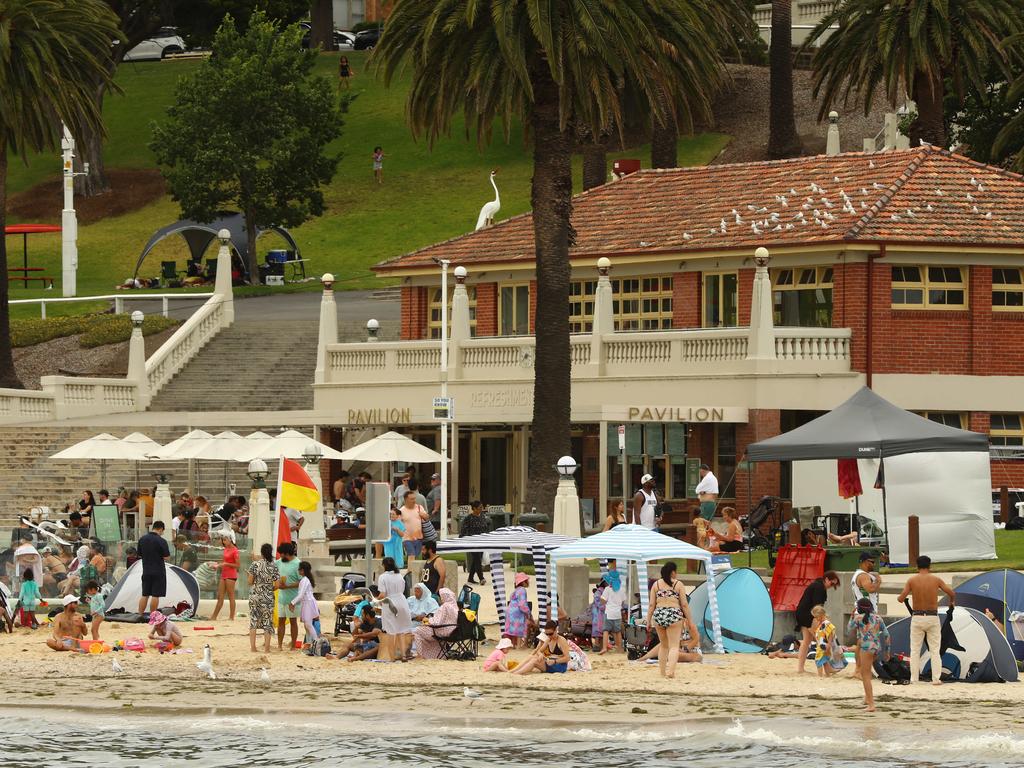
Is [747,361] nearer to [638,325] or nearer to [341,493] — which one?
[638,325]

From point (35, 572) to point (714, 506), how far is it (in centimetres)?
1329

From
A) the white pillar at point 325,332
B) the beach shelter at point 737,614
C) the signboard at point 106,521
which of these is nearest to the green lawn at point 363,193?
the white pillar at point 325,332

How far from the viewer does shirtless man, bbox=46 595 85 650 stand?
105ft

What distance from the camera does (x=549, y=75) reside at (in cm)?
4112

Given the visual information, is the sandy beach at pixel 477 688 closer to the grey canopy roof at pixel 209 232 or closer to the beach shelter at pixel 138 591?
the beach shelter at pixel 138 591

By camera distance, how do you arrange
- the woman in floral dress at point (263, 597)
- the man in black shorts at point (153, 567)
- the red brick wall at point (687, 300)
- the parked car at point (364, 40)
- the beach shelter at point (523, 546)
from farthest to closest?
the parked car at point (364, 40)
the red brick wall at point (687, 300)
the man in black shorts at point (153, 567)
the woman in floral dress at point (263, 597)
the beach shelter at point (523, 546)

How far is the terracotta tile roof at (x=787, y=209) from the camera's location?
1821 inches

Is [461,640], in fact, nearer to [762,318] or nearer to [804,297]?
[762,318]

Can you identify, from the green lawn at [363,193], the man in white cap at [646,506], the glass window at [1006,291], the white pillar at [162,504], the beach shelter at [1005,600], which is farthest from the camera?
the green lawn at [363,193]

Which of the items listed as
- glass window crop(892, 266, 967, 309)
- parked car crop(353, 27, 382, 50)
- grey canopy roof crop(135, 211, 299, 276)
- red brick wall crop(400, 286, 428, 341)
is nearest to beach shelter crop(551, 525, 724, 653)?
glass window crop(892, 266, 967, 309)

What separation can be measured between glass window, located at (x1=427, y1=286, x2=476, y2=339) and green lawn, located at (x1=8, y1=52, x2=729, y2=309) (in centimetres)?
1917

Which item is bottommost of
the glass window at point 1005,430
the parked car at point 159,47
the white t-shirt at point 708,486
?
the white t-shirt at point 708,486

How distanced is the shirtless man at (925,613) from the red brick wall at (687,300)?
2161 centimetres

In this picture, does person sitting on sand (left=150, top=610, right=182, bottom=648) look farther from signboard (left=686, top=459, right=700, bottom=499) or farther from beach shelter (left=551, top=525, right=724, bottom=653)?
signboard (left=686, top=459, right=700, bottom=499)
